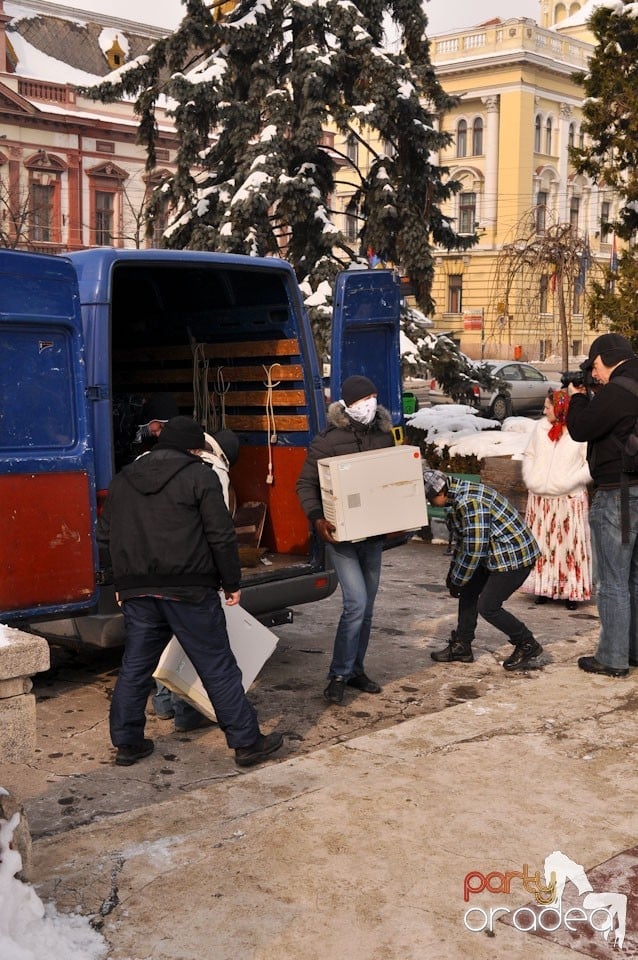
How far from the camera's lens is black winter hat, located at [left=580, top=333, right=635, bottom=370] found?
22.3ft

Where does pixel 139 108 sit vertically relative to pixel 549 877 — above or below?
above

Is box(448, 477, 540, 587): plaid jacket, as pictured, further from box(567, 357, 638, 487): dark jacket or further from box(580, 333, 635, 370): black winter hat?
box(580, 333, 635, 370): black winter hat

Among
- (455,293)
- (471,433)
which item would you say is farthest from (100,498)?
(455,293)

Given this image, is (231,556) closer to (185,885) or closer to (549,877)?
(185,885)

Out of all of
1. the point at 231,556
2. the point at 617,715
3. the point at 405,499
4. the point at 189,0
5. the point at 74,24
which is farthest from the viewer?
the point at 74,24

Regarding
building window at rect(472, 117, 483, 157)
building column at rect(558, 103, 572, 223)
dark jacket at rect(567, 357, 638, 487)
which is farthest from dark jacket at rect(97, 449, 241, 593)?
building column at rect(558, 103, 572, 223)

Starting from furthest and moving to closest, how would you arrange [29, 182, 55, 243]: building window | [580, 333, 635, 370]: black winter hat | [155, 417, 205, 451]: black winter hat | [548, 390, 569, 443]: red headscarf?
1. [29, 182, 55, 243]: building window
2. [548, 390, 569, 443]: red headscarf
3. [580, 333, 635, 370]: black winter hat
4. [155, 417, 205, 451]: black winter hat

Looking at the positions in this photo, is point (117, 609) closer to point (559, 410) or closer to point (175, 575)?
point (175, 575)

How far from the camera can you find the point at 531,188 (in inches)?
2414

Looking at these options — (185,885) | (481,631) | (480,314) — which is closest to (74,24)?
(480,314)

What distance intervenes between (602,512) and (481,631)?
6.16 ft

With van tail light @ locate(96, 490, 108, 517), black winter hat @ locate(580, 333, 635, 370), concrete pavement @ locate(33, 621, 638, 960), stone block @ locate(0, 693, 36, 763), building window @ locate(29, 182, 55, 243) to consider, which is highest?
building window @ locate(29, 182, 55, 243)

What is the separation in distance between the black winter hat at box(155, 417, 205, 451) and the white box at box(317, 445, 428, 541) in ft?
3.44

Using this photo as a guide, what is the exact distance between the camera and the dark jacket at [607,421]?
6660 mm
